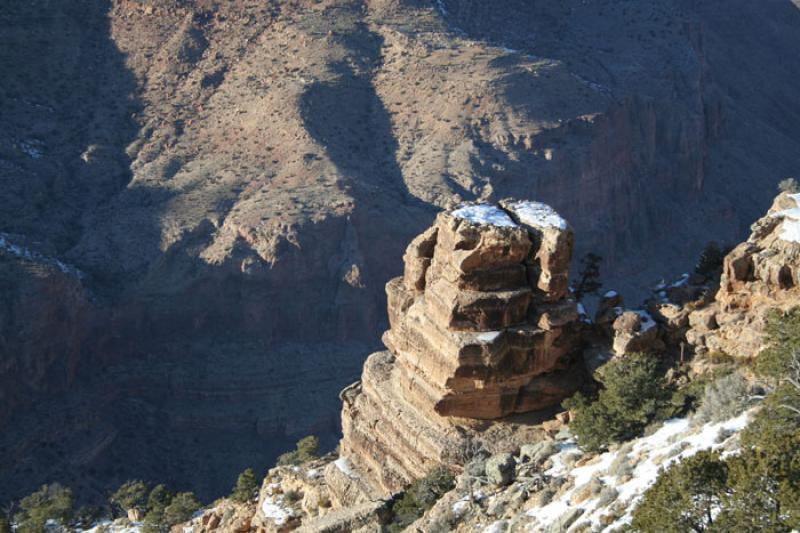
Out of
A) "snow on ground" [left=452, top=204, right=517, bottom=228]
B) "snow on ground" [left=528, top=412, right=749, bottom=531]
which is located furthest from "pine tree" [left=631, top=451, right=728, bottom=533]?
"snow on ground" [left=452, top=204, right=517, bottom=228]

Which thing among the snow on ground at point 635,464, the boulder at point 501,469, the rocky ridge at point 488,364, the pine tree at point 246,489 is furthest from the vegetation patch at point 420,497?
the pine tree at point 246,489

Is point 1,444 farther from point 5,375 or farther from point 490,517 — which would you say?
point 490,517

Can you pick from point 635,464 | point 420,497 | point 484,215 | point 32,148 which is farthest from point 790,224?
point 32,148

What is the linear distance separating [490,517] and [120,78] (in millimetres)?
87269

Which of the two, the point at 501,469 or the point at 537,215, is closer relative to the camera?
the point at 501,469

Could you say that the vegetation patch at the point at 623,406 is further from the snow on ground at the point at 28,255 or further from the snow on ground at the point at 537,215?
the snow on ground at the point at 28,255

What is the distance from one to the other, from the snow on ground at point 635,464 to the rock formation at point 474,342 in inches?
186

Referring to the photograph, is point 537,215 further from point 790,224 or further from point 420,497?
point 420,497

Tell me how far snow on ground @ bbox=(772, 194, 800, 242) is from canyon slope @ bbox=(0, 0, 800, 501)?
49914 mm

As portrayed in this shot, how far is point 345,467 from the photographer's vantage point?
4588 cm

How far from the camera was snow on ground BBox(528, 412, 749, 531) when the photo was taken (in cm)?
3203

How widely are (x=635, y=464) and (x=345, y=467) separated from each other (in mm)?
14012

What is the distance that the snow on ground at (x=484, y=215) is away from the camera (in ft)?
139

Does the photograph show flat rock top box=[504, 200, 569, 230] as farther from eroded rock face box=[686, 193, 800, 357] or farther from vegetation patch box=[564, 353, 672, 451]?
eroded rock face box=[686, 193, 800, 357]
